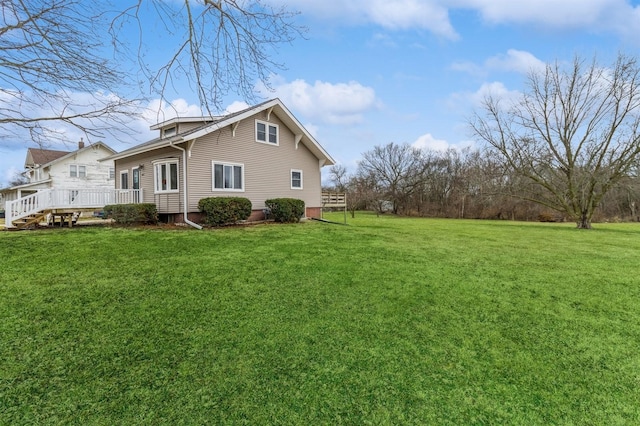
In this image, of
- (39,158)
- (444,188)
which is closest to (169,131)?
(39,158)

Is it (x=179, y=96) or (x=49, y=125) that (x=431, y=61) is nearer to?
(x=179, y=96)

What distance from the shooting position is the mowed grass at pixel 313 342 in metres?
2.43

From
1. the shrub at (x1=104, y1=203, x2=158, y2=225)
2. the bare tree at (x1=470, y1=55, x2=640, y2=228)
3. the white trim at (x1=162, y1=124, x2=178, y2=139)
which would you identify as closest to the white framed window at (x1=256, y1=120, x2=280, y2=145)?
the white trim at (x1=162, y1=124, x2=178, y2=139)

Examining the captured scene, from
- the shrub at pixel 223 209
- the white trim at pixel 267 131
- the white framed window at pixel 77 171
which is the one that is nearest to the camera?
the shrub at pixel 223 209

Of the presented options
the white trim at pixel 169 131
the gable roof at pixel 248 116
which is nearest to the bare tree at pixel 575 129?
the gable roof at pixel 248 116

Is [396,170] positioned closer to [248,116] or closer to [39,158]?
[248,116]

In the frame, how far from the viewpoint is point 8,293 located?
14.3ft

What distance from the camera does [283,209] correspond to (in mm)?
13969

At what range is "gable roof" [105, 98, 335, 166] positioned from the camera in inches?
452

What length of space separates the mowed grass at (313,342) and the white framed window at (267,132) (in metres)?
9.30

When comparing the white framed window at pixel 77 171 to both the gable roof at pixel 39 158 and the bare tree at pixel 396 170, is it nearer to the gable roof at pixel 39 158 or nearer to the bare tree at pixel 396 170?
the gable roof at pixel 39 158

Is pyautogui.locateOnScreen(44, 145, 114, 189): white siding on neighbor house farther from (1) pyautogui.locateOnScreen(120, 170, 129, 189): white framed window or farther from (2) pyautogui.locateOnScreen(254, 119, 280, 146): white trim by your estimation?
(2) pyautogui.locateOnScreen(254, 119, 280, 146): white trim

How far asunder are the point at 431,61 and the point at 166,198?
11483mm

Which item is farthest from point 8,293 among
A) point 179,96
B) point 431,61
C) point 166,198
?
point 431,61
